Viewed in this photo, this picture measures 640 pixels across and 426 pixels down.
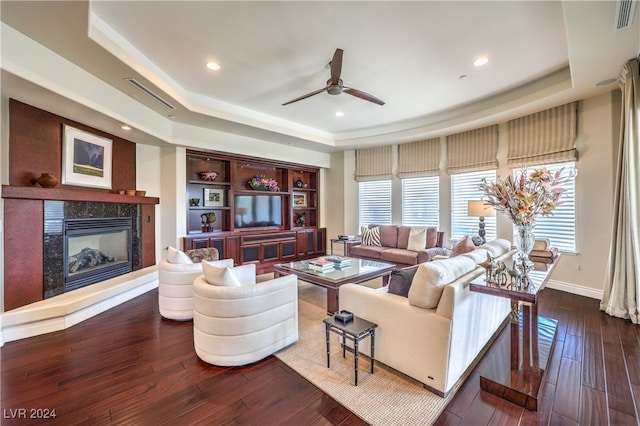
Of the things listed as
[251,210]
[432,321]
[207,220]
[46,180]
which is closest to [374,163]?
[251,210]

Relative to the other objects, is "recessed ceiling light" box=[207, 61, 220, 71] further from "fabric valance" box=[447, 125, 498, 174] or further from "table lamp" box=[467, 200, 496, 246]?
"fabric valance" box=[447, 125, 498, 174]

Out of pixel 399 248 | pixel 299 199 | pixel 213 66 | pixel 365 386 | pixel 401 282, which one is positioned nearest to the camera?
pixel 365 386

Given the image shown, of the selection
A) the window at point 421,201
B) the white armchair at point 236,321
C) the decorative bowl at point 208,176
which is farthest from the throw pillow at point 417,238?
the decorative bowl at point 208,176

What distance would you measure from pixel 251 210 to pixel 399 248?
11.3 ft

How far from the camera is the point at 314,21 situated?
264cm

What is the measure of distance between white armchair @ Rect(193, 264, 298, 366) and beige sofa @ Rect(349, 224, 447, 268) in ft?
10.7

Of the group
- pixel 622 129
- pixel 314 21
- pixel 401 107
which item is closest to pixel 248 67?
pixel 314 21

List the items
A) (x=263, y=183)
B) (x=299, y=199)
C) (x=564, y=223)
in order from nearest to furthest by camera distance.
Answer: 1. (x=564, y=223)
2. (x=263, y=183)
3. (x=299, y=199)

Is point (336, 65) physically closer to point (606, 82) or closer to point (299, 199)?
point (606, 82)

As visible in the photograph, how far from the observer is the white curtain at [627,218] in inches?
121

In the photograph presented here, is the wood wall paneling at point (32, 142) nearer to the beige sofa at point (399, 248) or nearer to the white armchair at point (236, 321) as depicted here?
the white armchair at point (236, 321)

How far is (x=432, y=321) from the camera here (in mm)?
1907

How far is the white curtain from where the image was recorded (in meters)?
3.06

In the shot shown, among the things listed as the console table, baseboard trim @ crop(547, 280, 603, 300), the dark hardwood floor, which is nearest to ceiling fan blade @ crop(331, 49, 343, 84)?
the console table
